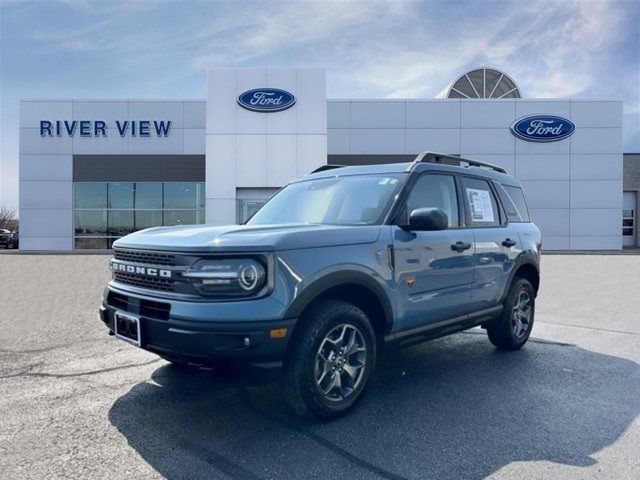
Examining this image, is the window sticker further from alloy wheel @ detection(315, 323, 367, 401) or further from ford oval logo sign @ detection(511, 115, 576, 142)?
ford oval logo sign @ detection(511, 115, 576, 142)

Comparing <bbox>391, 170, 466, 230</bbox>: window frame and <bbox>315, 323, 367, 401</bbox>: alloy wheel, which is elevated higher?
<bbox>391, 170, 466, 230</bbox>: window frame

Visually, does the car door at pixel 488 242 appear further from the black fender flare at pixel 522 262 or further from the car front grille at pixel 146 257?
the car front grille at pixel 146 257

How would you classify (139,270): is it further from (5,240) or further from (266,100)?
(5,240)

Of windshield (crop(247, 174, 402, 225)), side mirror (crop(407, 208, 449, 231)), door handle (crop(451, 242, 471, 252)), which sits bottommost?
door handle (crop(451, 242, 471, 252))

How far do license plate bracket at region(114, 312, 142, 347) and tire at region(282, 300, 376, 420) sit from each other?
1069 millimetres

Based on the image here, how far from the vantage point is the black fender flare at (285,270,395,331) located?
3.06 m

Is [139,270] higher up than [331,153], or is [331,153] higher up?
[331,153]

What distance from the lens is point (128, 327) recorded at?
3.34m

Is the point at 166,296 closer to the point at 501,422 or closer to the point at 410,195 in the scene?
the point at 410,195

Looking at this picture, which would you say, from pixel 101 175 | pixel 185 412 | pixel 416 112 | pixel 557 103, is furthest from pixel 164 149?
pixel 185 412

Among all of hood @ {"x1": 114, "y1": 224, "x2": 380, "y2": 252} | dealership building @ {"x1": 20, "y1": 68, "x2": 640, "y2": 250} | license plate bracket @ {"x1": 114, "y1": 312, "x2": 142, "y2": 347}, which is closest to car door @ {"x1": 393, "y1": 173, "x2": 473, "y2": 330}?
hood @ {"x1": 114, "y1": 224, "x2": 380, "y2": 252}

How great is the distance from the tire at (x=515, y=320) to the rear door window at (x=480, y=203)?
2.82 ft

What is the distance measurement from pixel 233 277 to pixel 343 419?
4.55ft

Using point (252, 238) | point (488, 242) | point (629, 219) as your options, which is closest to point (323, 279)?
point (252, 238)
